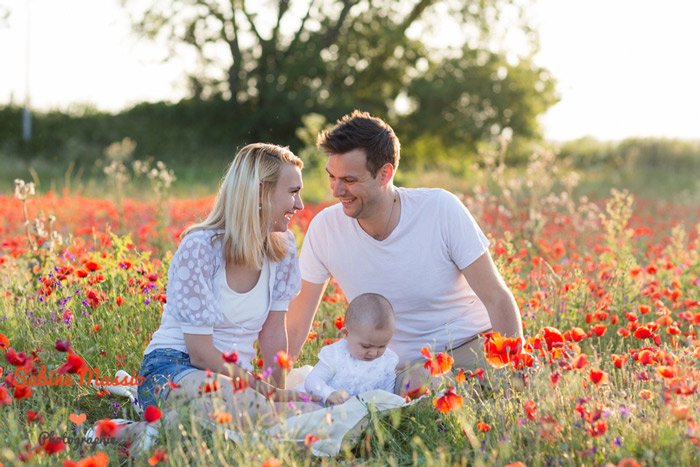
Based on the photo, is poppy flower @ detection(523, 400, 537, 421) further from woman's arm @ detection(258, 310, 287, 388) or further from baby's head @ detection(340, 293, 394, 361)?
woman's arm @ detection(258, 310, 287, 388)

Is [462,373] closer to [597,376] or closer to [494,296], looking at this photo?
[597,376]

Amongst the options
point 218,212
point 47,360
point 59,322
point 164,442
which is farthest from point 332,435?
point 59,322

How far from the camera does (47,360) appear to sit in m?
3.45

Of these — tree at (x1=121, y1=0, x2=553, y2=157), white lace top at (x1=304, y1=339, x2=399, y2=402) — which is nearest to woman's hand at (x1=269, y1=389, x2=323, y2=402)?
white lace top at (x1=304, y1=339, x2=399, y2=402)

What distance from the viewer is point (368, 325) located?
3.39 m

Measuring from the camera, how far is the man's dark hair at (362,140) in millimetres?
3666

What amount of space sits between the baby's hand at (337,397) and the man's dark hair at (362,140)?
3.72 feet

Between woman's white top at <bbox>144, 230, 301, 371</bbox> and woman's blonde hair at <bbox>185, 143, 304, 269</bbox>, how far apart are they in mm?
71

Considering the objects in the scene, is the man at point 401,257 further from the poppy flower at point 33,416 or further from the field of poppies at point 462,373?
the poppy flower at point 33,416

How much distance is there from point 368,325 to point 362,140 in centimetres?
96

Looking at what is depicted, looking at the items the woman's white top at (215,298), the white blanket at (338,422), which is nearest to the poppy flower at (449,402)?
the white blanket at (338,422)

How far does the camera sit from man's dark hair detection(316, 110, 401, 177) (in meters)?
3.67

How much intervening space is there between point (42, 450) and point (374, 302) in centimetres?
166

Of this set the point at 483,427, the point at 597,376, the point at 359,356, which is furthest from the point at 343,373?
the point at 597,376
